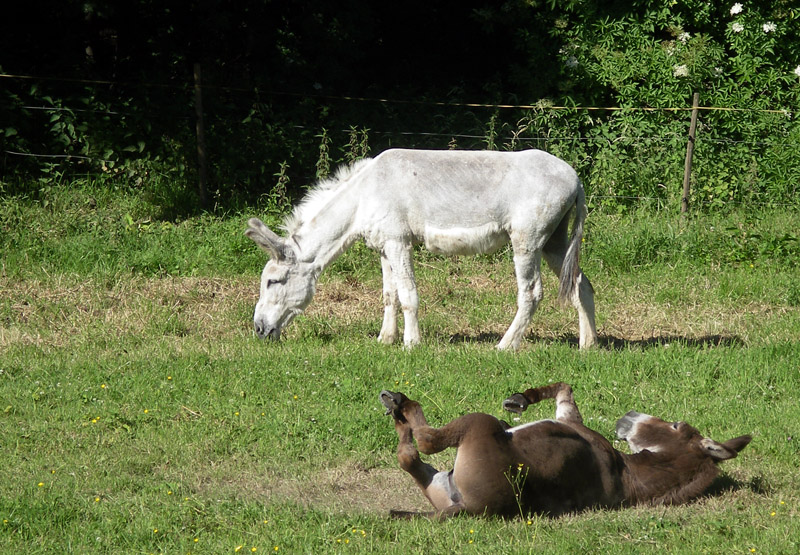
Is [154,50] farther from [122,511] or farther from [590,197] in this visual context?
[122,511]

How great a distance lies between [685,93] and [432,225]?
274 inches

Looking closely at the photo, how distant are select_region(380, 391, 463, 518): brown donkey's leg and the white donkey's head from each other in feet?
12.4

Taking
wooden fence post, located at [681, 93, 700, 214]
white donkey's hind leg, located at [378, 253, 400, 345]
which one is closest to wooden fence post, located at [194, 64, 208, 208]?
white donkey's hind leg, located at [378, 253, 400, 345]

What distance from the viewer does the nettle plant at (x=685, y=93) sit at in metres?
12.2

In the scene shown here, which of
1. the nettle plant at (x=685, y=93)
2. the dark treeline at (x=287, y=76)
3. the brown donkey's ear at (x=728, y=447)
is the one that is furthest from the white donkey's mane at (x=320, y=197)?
the nettle plant at (x=685, y=93)

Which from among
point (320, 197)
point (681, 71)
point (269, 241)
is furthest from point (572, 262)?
point (681, 71)

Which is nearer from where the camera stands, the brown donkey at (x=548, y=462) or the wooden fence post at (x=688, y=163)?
the brown donkey at (x=548, y=462)

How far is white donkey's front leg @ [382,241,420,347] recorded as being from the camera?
805cm

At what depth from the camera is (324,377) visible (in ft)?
22.7

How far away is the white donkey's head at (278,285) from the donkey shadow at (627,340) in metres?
1.41

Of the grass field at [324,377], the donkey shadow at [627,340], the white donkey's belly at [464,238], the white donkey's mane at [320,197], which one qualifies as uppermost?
the white donkey's mane at [320,197]

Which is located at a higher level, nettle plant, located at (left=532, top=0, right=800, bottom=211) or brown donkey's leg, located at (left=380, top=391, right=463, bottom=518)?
nettle plant, located at (left=532, top=0, right=800, bottom=211)

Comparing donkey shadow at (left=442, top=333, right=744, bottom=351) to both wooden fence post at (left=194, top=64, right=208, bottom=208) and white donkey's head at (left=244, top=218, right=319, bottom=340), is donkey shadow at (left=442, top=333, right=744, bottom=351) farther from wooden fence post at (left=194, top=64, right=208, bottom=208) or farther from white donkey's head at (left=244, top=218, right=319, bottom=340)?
wooden fence post at (left=194, top=64, right=208, bottom=208)

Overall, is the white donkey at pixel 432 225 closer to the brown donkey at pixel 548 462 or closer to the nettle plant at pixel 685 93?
the brown donkey at pixel 548 462
